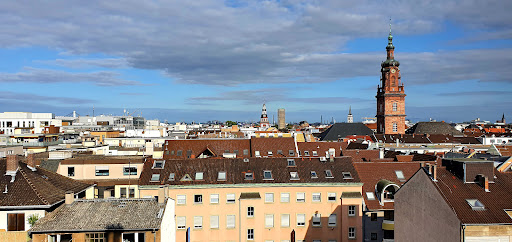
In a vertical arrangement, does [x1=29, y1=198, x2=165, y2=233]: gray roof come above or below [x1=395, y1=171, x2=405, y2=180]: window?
below

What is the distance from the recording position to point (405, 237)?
1414 inches

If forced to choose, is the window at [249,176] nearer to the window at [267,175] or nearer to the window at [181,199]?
the window at [267,175]

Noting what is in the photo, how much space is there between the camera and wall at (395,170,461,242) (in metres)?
29.3

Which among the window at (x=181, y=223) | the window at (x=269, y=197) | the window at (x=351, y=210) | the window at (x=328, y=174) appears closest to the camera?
the window at (x=181, y=223)

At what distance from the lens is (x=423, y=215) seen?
32.8 metres

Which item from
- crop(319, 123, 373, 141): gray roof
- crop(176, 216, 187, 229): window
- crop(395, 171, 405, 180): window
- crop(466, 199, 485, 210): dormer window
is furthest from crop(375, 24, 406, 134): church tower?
crop(466, 199, 485, 210): dormer window

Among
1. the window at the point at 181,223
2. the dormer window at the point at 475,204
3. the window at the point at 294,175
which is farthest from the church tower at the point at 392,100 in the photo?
the dormer window at the point at 475,204

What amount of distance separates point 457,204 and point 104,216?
78.8ft

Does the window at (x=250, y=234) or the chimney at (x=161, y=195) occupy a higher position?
the chimney at (x=161, y=195)

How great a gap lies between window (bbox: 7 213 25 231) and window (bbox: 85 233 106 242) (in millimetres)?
5748

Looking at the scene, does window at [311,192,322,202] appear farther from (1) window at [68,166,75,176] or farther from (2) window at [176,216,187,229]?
(1) window at [68,166,75,176]

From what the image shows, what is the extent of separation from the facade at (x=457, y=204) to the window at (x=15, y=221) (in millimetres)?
28801

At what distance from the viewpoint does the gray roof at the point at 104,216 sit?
31.9 metres

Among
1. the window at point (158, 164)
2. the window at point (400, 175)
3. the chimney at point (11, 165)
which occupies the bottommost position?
the window at point (400, 175)
